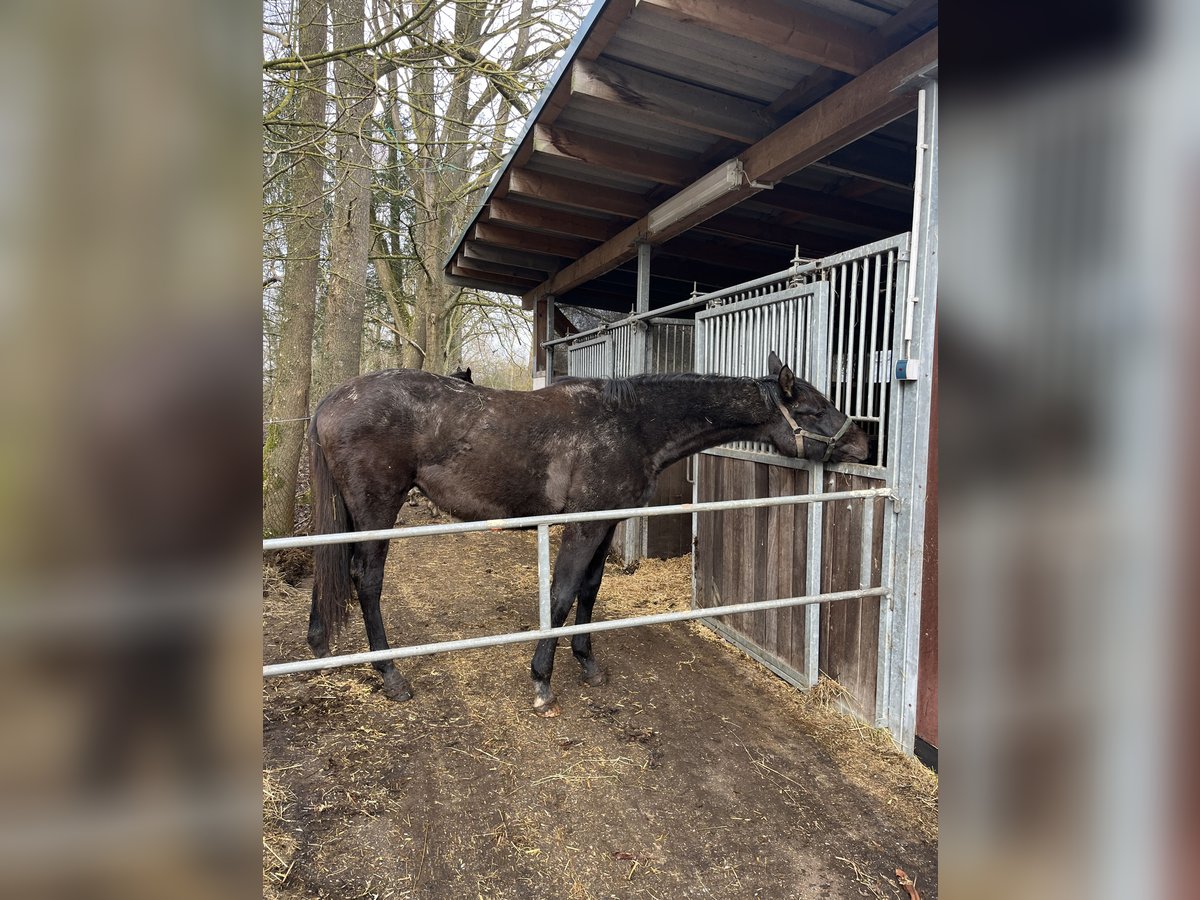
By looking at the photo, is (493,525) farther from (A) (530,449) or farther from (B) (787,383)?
(B) (787,383)

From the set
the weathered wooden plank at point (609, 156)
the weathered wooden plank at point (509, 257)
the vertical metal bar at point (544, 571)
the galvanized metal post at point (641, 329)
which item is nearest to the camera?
the vertical metal bar at point (544, 571)

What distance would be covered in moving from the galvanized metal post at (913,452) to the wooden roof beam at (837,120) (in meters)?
0.15

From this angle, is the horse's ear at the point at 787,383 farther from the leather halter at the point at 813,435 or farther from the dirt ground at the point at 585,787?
the dirt ground at the point at 585,787

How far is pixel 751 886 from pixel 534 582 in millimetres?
3233

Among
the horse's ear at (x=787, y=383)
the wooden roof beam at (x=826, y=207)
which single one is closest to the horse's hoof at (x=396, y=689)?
the horse's ear at (x=787, y=383)

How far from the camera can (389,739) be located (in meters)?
2.63

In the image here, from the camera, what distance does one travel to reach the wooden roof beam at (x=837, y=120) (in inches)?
99.3

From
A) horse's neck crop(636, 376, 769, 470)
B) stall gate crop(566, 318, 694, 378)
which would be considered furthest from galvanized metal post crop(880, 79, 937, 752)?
stall gate crop(566, 318, 694, 378)

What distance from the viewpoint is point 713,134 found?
3576 mm

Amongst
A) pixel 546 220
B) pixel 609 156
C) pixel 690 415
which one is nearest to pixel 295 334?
pixel 546 220

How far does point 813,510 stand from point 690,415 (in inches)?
30.0

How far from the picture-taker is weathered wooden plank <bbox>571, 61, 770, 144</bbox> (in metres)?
3.00

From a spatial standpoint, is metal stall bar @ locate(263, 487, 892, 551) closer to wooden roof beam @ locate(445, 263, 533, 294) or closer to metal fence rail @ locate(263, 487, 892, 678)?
metal fence rail @ locate(263, 487, 892, 678)
